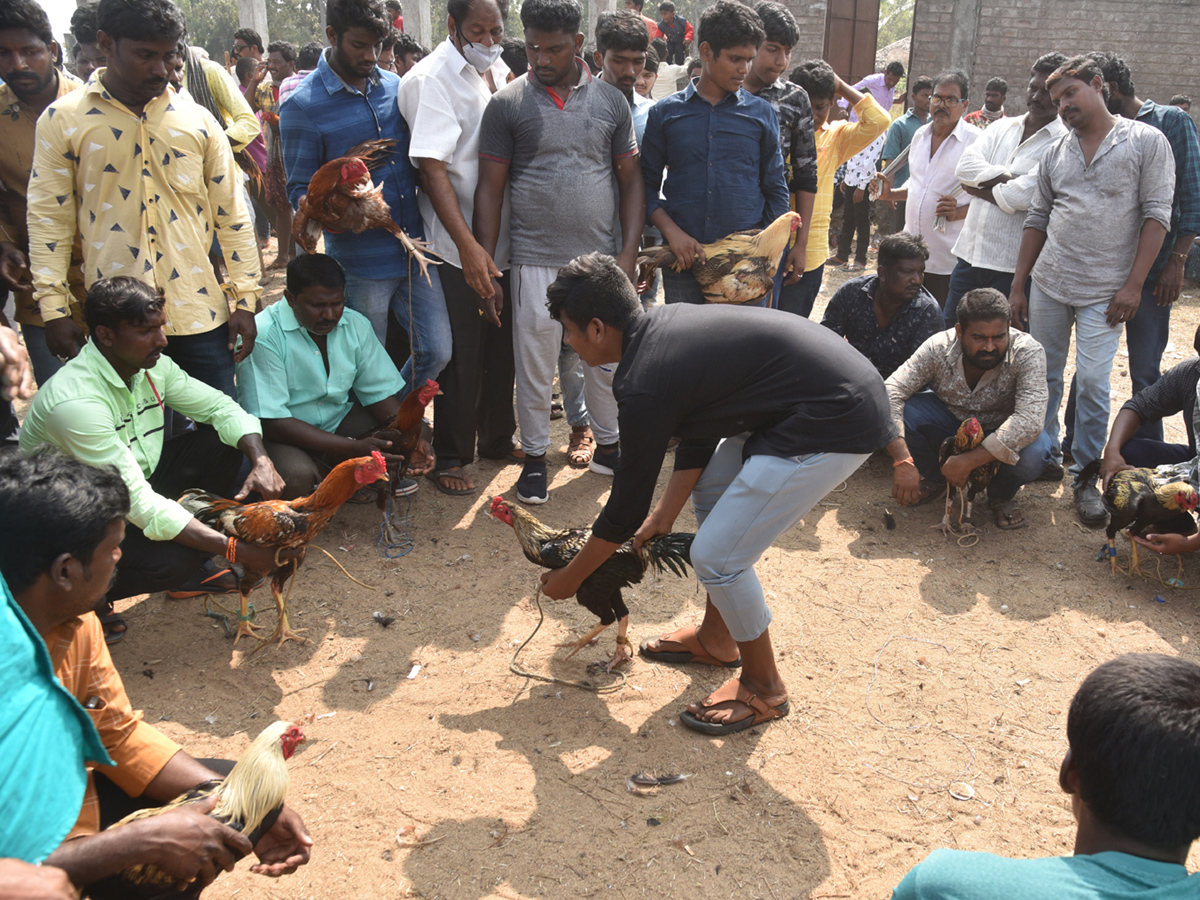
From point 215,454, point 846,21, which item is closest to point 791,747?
point 215,454

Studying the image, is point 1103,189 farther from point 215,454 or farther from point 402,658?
point 215,454

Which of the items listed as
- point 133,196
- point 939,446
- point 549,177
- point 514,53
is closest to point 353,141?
point 549,177

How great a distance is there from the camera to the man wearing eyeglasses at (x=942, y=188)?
6.94 metres

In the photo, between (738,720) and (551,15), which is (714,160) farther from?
(738,720)

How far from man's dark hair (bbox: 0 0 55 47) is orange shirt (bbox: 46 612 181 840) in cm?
330

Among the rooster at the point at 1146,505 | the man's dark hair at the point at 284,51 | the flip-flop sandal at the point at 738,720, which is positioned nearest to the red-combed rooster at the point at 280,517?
the flip-flop sandal at the point at 738,720

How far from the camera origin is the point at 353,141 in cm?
465

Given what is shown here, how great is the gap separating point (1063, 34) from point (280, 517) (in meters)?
15.1

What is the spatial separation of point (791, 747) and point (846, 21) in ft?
46.1

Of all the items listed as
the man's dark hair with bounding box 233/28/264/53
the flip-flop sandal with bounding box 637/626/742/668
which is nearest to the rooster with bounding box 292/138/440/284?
the flip-flop sandal with bounding box 637/626/742/668

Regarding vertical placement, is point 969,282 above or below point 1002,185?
below

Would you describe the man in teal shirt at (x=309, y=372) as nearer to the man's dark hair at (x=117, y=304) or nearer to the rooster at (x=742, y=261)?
the man's dark hair at (x=117, y=304)

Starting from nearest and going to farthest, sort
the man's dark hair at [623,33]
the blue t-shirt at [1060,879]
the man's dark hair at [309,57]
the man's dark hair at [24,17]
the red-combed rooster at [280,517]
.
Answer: the blue t-shirt at [1060,879] → the red-combed rooster at [280,517] → the man's dark hair at [24,17] → the man's dark hair at [623,33] → the man's dark hair at [309,57]

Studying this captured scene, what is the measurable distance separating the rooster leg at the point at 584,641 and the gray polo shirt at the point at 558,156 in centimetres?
219
